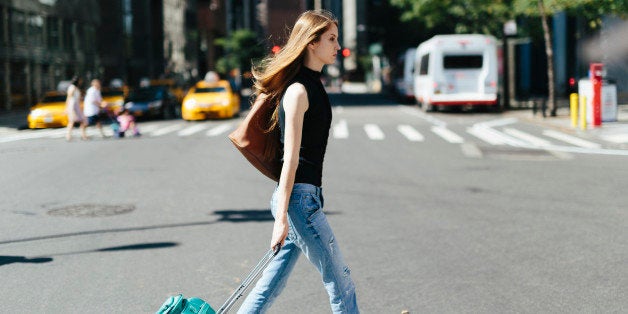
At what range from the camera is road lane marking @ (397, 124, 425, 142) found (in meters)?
21.0

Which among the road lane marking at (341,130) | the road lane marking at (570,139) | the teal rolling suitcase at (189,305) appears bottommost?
the road lane marking at (570,139)

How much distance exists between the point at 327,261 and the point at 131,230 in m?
4.98

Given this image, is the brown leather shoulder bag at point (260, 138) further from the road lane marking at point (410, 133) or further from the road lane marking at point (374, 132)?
the road lane marking at point (374, 132)

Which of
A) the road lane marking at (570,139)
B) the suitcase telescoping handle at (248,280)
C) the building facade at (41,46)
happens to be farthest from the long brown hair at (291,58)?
the building facade at (41,46)

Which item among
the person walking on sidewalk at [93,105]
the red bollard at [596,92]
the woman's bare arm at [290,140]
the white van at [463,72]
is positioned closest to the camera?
the woman's bare arm at [290,140]

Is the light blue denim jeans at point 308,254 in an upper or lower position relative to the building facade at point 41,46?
lower

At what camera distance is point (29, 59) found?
42125mm

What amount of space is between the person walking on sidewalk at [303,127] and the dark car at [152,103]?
95.5 feet

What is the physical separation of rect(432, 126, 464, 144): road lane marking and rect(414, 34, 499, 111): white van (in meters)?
8.57

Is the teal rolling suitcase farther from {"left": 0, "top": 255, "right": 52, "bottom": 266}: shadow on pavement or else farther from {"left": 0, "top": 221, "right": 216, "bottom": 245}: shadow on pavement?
{"left": 0, "top": 221, "right": 216, "bottom": 245}: shadow on pavement

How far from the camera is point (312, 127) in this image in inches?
152

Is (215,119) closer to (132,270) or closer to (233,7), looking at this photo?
(132,270)

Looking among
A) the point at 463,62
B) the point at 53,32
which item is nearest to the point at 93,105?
the point at 463,62

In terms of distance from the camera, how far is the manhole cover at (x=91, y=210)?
9.64 metres
